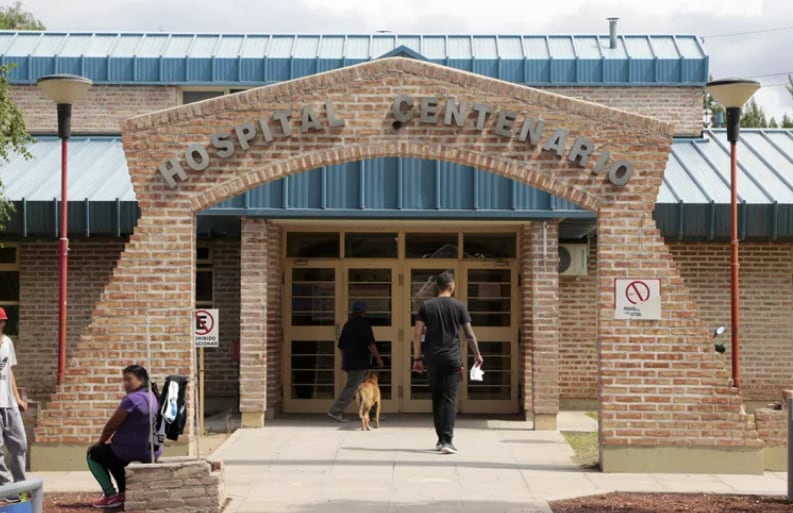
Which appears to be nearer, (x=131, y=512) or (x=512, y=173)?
(x=131, y=512)

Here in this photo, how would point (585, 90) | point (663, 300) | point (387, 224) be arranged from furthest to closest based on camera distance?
point (585, 90)
point (387, 224)
point (663, 300)

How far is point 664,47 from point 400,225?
22.0ft

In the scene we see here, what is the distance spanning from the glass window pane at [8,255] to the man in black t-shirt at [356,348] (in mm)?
5472

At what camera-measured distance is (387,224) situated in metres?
17.1

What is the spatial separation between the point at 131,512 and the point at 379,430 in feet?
20.6

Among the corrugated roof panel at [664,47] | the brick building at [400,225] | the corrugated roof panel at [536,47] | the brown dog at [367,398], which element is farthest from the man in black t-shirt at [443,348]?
the corrugated roof panel at [664,47]

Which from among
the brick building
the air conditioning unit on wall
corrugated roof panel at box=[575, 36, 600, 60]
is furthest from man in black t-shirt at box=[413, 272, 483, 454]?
corrugated roof panel at box=[575, 36, 600, 60]

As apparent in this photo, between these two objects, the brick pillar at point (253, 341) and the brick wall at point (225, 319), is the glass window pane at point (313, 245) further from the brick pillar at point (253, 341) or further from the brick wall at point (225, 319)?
the brick pillar at point (253, 341)

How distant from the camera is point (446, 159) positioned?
12.1 meters

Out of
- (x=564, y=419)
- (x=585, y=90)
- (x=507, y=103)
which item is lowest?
(x=564, y=419)

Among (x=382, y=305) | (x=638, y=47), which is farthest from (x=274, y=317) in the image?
(x=638, y=47)

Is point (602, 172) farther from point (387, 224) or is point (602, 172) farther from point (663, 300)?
point (387, 224)

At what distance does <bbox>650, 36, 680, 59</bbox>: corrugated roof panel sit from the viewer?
20.4 metres

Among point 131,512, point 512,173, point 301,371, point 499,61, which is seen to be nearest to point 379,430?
point 301,371
